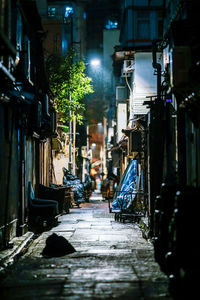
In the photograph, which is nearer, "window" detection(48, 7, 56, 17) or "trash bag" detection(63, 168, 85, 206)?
"trash bag" detection(63, 168, 85, 206)

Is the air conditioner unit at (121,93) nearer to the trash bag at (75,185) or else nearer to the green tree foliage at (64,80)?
the green tree foliage at (64,80)

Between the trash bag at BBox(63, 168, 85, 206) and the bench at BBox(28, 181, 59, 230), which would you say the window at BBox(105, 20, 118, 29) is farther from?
the bench at BBox(28, 181, 59, 230)

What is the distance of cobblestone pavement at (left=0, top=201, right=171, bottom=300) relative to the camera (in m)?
7.98

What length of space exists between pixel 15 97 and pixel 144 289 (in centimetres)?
770

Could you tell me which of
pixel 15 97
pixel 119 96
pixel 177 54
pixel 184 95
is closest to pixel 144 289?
pixel 184 95

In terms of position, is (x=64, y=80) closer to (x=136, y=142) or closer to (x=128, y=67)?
(x=128, y=67)

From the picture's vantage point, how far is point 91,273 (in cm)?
964

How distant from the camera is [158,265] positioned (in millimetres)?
10625

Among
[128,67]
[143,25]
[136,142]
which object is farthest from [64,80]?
[143,25]

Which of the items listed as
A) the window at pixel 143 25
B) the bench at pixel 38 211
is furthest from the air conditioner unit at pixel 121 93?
the bench at pixel 38 211

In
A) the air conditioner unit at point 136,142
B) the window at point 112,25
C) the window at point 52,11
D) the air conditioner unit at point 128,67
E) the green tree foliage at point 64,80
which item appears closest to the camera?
the air conditioner unit at point 136,142

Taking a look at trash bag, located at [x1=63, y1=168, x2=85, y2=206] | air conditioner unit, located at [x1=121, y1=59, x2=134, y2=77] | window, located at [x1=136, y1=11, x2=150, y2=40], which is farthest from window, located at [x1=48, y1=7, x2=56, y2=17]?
trash bag, located at [x1=63, y1=168, x2=85, y2=206]

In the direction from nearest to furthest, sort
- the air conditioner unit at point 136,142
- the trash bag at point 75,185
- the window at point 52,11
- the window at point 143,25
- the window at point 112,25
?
the air conditioner unit at point 136,142
the trash bag at point 75,185
the window at point 143,25
the window at point 52,11
the window at point 112,25

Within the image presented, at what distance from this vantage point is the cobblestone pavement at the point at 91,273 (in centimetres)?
798
